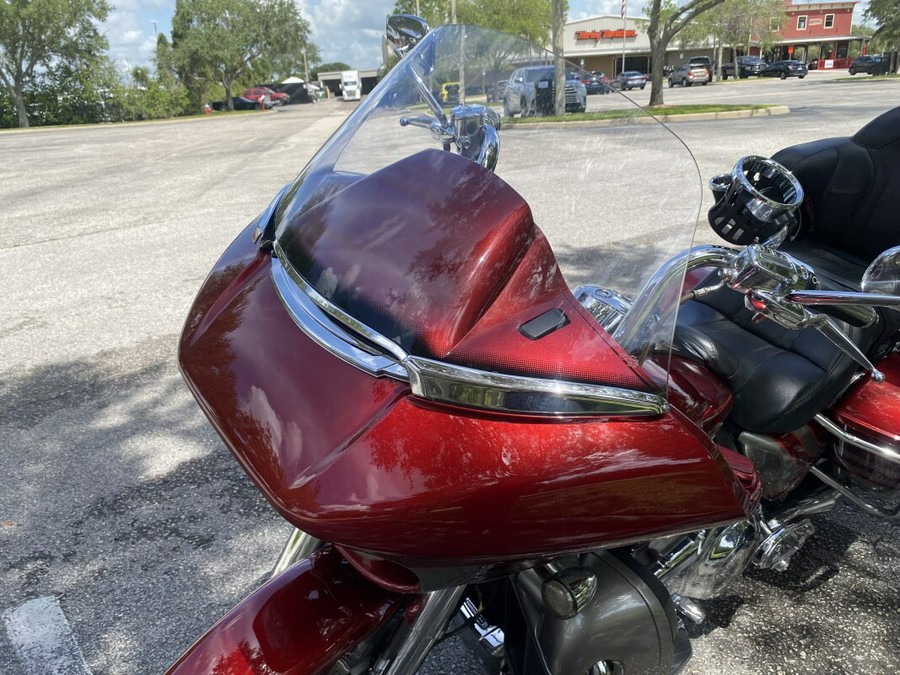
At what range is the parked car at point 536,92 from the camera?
1584mm

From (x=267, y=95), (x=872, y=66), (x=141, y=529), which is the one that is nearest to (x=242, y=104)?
(x=267, y=95)

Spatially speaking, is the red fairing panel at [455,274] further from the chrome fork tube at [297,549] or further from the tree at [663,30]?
the tree at [663,30]

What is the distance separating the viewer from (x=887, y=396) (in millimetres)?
1951

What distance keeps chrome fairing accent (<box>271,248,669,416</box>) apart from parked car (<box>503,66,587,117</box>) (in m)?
0.80

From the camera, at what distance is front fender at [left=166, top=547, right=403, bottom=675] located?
47.7 inches

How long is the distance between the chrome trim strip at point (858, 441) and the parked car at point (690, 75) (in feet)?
139

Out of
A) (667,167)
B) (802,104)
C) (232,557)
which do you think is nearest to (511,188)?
(667,167)

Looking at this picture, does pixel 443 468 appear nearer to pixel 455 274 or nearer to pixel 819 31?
pixel 455 274

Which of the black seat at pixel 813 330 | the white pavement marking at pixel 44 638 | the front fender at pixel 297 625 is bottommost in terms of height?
the white pavement marking at pixel 44 638

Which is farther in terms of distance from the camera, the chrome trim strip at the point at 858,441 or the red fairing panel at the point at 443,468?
the chrome trim strip at the point at 858,441

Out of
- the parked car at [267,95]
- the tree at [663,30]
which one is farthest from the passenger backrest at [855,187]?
the parked car at [267,95]

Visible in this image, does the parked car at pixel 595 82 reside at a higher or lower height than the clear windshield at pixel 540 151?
higher

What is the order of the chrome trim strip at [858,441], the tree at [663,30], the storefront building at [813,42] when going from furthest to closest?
the storefront building at [813,42]
the tree at [663,30]
the chrome trim strip at [858,441]

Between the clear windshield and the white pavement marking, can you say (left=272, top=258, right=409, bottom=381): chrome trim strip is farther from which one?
the white pavement marking
